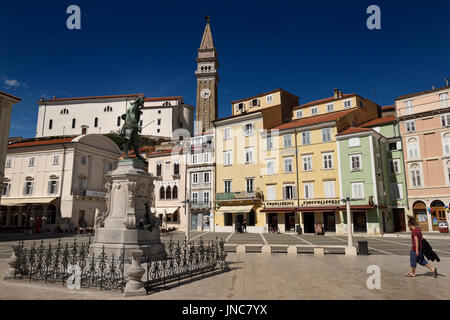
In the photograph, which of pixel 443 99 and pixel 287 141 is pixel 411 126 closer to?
pixel 443 99

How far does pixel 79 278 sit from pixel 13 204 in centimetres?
3783

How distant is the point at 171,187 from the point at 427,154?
32.1 metres

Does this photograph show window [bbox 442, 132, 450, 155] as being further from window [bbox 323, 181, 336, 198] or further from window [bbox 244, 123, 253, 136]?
window [bbox 244, 123, 253, 136]

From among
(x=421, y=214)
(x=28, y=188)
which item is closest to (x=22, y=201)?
(x=28, y=188)

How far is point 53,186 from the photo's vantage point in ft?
135

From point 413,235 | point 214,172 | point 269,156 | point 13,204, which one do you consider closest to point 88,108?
point 13,204

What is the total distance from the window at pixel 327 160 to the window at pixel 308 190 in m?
2.67

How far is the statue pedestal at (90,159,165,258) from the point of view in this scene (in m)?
11.2

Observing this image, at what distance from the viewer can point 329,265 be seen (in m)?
13.0

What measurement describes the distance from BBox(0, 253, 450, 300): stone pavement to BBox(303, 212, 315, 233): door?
23920mm

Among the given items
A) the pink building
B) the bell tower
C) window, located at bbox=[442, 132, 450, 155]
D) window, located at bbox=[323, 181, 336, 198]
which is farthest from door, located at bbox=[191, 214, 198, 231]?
the bell tower

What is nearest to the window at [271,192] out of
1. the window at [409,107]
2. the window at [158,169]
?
the window at [158,169]

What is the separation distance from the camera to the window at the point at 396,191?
34.3 metres

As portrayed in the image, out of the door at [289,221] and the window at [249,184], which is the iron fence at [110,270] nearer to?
the door at [289,221]
